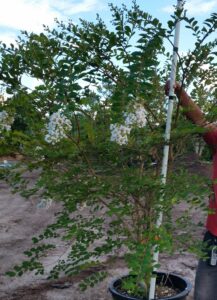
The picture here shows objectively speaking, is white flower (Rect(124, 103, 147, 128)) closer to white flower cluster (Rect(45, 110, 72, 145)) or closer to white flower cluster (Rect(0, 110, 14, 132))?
white flower cluster (Rect(45, 110, 72, 145))

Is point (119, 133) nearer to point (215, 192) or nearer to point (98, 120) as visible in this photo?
point (98, 120)

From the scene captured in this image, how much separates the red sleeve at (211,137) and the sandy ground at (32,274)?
122 centimetres

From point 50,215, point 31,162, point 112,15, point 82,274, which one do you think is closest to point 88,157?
point 31,162

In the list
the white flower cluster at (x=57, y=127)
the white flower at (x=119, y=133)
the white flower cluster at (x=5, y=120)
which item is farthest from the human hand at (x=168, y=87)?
the white flower cluster at (x=5, y=120)

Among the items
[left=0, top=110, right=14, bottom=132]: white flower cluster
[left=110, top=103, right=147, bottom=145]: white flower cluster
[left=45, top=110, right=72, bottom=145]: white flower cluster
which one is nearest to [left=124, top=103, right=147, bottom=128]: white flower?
[left=110, top=103, right=147, bottom=145]: white flower cluster

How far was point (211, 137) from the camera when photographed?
300 centimetres

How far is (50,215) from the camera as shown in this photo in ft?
27.3

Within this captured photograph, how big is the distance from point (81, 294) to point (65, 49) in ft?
8.17

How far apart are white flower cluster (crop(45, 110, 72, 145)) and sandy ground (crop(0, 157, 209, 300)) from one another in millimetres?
895

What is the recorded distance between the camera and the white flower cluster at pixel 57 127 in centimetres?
247

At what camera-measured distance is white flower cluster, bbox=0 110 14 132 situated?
9.27 ft

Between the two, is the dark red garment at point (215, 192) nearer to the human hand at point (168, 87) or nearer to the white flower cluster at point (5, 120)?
the human hand at point (168, 87)

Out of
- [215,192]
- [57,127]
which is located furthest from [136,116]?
[215,192]

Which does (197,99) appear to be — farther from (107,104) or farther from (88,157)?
(88,157)
